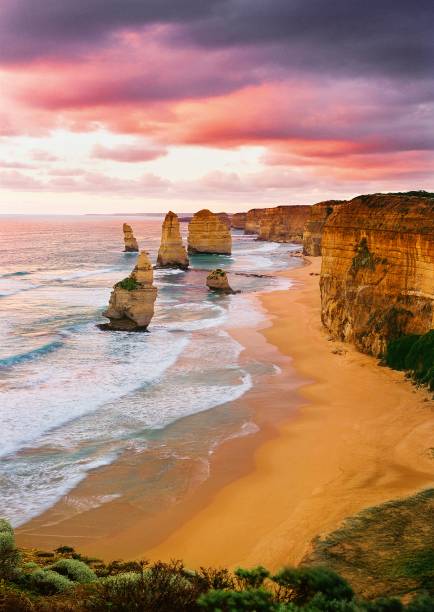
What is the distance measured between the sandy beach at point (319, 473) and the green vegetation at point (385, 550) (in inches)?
39.6

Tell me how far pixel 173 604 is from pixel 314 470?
9.02 meters

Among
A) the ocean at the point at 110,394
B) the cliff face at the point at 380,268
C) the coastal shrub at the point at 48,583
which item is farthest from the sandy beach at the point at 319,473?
the cliff face at the point at 380,268

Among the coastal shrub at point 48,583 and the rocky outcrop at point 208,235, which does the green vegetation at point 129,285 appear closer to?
the coastal shrub at point 48,583

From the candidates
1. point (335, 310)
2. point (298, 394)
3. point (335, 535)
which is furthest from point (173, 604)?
point (335, 310)

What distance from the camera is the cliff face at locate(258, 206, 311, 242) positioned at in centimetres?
14525

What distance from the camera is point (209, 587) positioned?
9102mm

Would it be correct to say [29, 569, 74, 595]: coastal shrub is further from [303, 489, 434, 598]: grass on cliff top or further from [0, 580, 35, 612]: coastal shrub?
[303, 489, 434, 598]: grass on cliff top

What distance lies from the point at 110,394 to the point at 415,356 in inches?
549

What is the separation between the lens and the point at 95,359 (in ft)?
99.3

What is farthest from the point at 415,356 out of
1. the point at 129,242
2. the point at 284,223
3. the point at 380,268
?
the point at 284,223

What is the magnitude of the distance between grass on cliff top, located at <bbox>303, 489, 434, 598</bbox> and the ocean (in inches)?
229

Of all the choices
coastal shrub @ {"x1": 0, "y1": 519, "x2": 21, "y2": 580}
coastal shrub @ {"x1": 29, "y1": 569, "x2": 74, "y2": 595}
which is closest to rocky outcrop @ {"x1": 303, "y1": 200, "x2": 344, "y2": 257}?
coastal shrub @ {"x1": 0, "y1": 519, "x2": 21, "y2": 580}

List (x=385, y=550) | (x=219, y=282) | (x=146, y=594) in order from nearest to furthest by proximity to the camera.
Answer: (x=146, y=594) → (x=385, y=550) → (x=219, y=282)

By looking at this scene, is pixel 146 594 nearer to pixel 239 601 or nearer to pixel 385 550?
pixel 239 601
